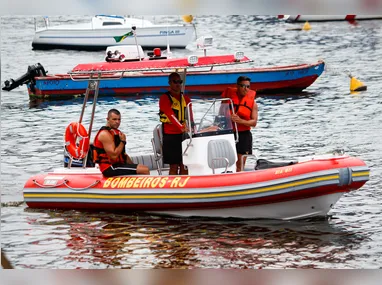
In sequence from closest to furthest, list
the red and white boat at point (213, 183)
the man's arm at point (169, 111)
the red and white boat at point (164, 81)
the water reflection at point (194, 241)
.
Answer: the water reflection at point (194, 241) < the red and white boat at point (213, 183) < the man's arm at point (169, 111) < the red and white boat at point (164, 81)

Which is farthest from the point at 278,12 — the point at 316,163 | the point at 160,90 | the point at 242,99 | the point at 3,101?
the point at 3,101

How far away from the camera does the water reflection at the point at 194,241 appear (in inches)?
329

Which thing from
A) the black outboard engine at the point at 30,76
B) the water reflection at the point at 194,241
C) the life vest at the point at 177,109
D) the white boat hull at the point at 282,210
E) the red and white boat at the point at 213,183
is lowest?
the water reflection at the point at 194,241

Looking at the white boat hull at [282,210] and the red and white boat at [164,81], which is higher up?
the red and white boat at [164,81]

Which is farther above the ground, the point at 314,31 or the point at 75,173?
the point at 314,31

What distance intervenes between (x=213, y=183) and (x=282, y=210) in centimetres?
79

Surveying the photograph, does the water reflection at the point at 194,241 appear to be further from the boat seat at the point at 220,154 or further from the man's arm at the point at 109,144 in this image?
the man's arm at the point at 109,144

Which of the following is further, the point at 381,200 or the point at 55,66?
the point at 55,66

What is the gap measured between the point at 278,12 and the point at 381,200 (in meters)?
6.75

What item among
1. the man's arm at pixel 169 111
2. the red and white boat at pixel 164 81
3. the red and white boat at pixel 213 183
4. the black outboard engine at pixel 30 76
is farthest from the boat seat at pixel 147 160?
the black outboard engine at pixel 30 76

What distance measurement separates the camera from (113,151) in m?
9.45

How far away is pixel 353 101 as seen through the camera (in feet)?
69.6

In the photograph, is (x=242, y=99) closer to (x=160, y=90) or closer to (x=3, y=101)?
(x=160, y=90)

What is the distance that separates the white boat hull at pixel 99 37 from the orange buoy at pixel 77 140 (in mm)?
18781
